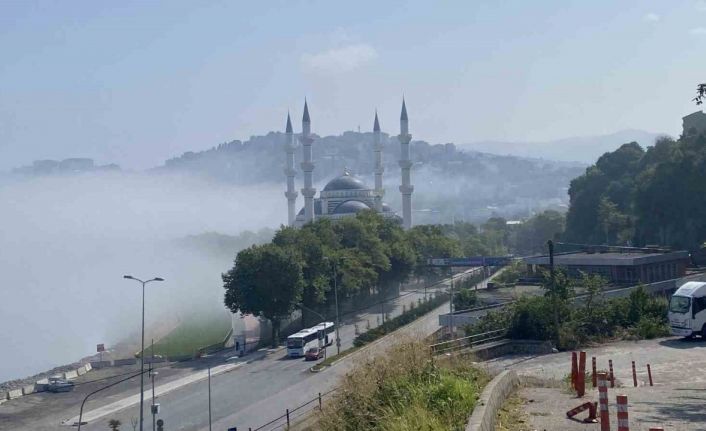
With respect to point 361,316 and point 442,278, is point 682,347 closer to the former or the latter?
point 361,316

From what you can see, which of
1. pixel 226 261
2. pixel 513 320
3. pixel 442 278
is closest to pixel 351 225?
pixel 442 278

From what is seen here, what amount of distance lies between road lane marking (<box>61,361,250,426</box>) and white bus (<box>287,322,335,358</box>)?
2443 mm

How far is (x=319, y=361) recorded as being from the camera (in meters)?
38.2

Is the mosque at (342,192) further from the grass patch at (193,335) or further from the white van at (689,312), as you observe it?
the white van at (689,312)

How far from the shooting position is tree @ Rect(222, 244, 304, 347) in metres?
42.9

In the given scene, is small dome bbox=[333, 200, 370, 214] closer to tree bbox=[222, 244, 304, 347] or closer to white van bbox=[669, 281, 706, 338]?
tree bbox=[222, 244, 304, 347]

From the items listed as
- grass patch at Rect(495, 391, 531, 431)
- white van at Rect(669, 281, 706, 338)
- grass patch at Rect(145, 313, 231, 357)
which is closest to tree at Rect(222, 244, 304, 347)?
Result: grass patch at Rect(145, 313, 231, 357)

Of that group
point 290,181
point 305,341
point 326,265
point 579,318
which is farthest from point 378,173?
point 579,318

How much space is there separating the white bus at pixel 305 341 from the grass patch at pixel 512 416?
29299 millimetres

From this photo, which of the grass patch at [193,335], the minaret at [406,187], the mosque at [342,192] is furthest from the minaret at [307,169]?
the grass patch at [193,335]

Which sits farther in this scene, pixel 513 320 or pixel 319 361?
pixel 319 361

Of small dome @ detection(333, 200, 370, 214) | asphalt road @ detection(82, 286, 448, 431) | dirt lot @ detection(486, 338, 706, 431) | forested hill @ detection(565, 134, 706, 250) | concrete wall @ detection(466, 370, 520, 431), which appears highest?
small dome @ detection(333, 200, 370, 214)

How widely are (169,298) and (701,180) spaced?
4988 centimetres

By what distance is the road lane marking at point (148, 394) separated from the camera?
30670 millimetres
